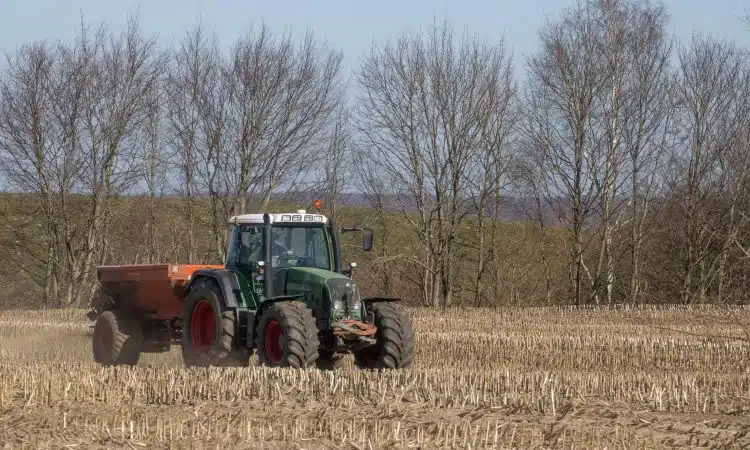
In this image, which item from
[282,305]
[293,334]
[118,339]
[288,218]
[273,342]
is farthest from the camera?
[118,339]

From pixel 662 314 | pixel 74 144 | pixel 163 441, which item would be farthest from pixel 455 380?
pixel 74 144

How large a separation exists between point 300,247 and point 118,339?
12.3ft

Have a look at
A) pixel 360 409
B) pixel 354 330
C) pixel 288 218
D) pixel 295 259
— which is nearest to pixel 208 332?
pixel 295 259

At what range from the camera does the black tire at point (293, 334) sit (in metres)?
11.4

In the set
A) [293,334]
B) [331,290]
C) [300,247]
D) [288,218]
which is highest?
[288,218]

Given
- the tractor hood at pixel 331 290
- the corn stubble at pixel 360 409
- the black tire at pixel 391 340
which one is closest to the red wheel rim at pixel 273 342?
the tractor hood at pixel 331 290

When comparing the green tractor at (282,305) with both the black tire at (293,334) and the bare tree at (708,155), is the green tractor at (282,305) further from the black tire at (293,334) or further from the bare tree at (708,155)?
the bare tree at (708,155)

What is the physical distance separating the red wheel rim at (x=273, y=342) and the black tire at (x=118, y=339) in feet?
12.5

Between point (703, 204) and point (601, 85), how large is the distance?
5313mm

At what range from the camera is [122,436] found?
26.1 feet

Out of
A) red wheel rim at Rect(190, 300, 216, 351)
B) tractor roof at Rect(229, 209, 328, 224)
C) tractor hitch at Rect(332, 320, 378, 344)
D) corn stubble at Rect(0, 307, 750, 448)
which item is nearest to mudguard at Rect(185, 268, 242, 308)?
red wheel rim at Rect(190, 300, 216, 351)

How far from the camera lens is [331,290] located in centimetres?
1191

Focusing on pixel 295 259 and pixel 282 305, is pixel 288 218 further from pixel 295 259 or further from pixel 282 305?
pixel 282 305

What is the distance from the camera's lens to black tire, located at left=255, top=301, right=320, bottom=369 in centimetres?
1137
